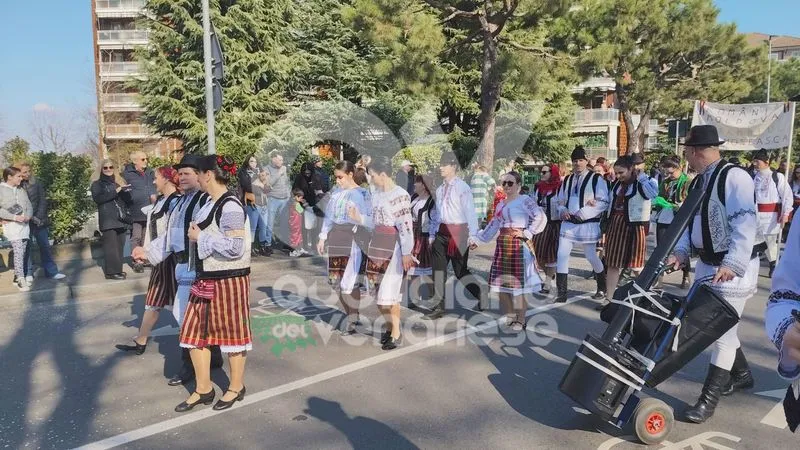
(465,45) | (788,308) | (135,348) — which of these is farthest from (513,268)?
(465,45)

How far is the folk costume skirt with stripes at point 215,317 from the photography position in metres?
4.23

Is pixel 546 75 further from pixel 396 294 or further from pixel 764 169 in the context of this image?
pixel 396 294

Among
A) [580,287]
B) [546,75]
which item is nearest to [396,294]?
[580,287]

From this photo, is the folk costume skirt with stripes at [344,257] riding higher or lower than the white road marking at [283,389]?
higher

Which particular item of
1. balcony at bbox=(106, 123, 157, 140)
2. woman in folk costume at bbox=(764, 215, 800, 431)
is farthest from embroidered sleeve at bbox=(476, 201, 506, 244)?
balcony at bbox=(106, 123, 157, 140)

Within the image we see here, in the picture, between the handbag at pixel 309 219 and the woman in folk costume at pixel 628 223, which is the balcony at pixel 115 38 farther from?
the woman in folk costume at pixel 628 223

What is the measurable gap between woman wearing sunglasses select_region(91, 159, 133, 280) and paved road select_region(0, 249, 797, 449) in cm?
205

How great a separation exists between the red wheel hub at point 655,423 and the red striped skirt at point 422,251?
12.7 feet

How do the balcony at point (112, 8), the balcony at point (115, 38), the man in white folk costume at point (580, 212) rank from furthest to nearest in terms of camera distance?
the balcony at point (112, 8) < the balcony at point (115, 38) < the man in white folk costume at point (580, 212)

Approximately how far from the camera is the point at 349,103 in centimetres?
2666

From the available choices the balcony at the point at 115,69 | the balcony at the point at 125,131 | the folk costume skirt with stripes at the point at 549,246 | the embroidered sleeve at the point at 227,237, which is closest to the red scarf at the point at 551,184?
the folk costume skirt with stripes at the point at 549,246

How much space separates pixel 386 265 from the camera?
5.90 meters

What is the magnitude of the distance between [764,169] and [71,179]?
10.9m

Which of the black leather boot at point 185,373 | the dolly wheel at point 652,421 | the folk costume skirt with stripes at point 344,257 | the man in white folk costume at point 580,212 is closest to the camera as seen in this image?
the dolly wheel at point 652,421
